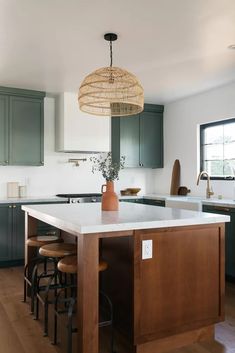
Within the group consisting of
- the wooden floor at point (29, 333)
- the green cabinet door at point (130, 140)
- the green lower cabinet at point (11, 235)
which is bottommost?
the wooden floor at point (29, 333)

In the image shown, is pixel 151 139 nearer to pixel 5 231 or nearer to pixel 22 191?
pixel 22 191

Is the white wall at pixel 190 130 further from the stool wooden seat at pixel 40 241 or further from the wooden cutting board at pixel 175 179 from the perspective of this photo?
the stool wooden seat at pixel 40 241

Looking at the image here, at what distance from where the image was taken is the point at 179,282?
2350mm

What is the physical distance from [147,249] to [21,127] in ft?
10.9

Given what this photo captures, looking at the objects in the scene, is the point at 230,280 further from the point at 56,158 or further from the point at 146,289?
the point at 56,158

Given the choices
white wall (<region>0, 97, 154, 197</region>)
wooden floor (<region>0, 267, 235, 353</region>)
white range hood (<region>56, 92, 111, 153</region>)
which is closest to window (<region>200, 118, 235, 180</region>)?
white range hood (<region>56, 92, 111, 153</region>)

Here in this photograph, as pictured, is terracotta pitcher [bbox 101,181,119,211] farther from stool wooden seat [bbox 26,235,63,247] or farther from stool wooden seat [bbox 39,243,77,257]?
stool wooden seat [bbox 26,235,63,247]

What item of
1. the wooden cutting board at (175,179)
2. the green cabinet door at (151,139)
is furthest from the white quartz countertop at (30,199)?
the wooden cutting board at (175,179)

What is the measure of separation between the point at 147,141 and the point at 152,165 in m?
0.43

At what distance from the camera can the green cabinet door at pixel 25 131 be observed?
15.8 ft

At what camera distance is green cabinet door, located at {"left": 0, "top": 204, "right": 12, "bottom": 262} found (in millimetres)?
4473

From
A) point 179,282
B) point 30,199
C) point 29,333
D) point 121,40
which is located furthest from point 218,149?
point 29,333

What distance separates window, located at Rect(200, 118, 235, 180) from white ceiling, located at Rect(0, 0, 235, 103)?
655mm

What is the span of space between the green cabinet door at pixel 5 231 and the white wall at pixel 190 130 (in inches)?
108
